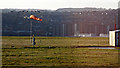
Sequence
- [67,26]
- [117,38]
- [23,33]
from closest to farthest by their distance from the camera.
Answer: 1. [117,38]
2. [23,33]
3. [67,26]

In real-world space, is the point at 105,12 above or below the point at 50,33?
above

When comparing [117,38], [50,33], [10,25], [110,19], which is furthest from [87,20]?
[117,38]

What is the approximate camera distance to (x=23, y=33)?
129 meters

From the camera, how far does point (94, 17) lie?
15262 cm

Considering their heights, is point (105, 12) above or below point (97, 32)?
above

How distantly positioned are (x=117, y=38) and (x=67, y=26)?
3982 inches

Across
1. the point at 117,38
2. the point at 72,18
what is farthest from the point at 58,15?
the point at 117,38

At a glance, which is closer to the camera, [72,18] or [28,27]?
[28,27]

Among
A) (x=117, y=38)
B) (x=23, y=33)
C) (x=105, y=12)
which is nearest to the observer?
(x=117, y=38)

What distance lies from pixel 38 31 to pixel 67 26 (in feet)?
49.9

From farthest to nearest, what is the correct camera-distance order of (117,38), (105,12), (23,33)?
(105,12) < (23,33) < (117,38)

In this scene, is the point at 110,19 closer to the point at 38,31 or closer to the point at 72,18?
the point at 72,18

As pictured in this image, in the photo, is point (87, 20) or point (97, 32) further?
point (87, 20)

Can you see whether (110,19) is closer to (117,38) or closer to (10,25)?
(10,25)
